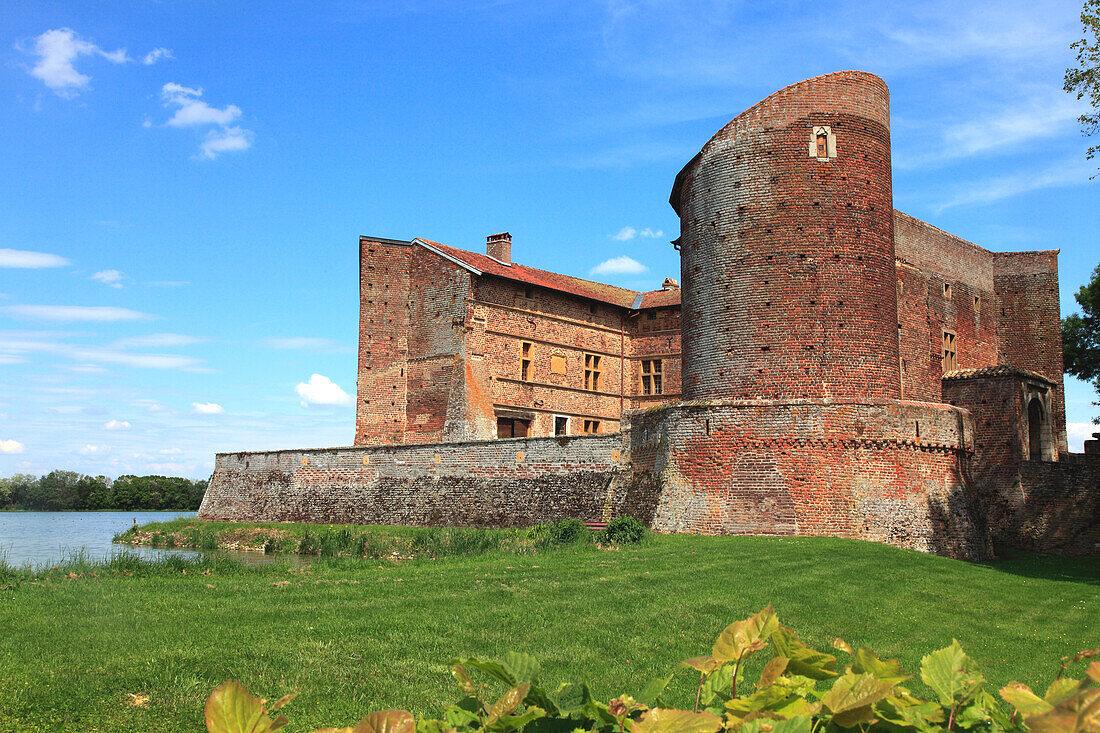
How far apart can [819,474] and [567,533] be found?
645 centimetres

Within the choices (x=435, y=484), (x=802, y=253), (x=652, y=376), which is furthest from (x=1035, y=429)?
(x=435, y=484)

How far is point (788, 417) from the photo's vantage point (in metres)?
21.1

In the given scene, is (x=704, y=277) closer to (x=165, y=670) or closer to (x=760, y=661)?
(x=760, y=661)

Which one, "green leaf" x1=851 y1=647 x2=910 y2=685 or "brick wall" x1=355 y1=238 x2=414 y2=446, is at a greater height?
"brick wall" x1=355 y1=238 x2=414 y2=446

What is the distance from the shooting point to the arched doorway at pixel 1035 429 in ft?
98.2

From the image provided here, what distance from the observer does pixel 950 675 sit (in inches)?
90.4

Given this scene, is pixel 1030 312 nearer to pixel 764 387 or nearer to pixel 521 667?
pixel 764 387

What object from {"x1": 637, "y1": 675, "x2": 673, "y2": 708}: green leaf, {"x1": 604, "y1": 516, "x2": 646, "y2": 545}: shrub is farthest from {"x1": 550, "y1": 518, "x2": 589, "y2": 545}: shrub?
{"x1": 637, "y1": 675, "x2": 673, "y2": 708}: green leaf

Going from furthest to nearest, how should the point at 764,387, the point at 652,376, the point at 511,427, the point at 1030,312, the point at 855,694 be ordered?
the point at 652,376 → the point at 511,427 → the point at 1030,312 → the point at 764,387 → the point at 855,694

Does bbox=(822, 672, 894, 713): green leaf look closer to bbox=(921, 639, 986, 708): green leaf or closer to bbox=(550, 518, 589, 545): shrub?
bbox=(921, 639, 986, 708): green leaf

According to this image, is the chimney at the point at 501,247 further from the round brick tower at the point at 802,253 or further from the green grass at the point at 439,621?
the green grass at the point at 439,621

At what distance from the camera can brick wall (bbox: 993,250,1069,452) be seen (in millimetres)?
35844

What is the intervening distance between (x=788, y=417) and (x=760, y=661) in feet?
43.4

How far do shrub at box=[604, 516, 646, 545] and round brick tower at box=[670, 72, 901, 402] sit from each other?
488 centimetres
